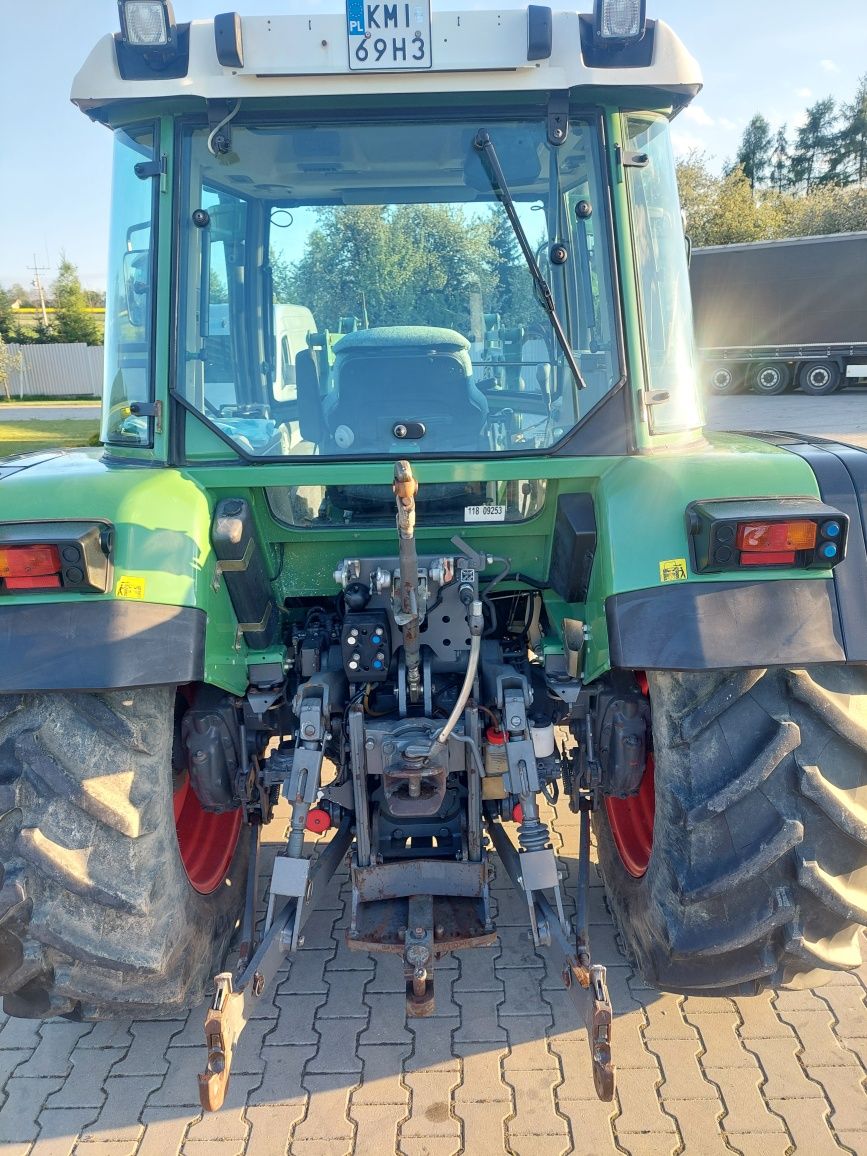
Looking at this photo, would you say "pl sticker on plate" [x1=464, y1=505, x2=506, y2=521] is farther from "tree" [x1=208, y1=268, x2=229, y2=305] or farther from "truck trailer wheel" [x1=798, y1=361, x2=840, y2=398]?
"truck trailer wheel" [x1=798, y1=361, x2=840, y2=398]

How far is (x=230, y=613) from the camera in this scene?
2.43 metres

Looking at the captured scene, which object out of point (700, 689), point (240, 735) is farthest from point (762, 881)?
point (240, 735)

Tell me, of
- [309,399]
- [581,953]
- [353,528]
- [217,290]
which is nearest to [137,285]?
[217,290]

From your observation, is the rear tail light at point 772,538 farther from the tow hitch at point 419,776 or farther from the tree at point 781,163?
the tree at point 781,163

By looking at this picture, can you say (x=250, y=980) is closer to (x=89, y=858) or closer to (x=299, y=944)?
(x=299, y=944)

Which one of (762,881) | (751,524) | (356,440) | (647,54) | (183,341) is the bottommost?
(762,881)

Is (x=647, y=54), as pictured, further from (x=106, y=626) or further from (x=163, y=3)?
(x=106, y=626)

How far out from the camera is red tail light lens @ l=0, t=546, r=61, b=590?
6.51ft

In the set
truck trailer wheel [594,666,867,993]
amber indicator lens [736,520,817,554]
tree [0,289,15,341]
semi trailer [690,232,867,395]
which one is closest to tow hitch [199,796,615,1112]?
truck trailer wheel [594,666,867,993]

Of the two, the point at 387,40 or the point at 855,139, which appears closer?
the point at 387,40

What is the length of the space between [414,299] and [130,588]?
1.17 m

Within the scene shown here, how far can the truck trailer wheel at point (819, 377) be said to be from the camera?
1992cm

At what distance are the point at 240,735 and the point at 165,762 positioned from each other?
35 centimetres

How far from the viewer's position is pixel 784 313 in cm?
1975
